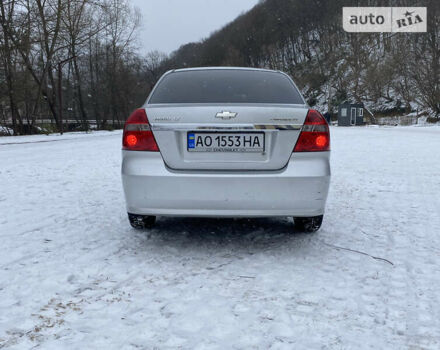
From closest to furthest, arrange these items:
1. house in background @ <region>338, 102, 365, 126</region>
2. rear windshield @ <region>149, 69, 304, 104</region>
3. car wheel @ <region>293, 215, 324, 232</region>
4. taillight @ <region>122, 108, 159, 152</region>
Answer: taillight @ <region>122, 108, 159, 152</region>, rear windshield @ <region>149, 69, 304, 104</region>, car wheel @ <region>293, 215, 324, 232</region>, house in background @ <region>338, 102, 365, 126</region>

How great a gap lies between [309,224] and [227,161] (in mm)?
1163

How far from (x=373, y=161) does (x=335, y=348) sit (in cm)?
822

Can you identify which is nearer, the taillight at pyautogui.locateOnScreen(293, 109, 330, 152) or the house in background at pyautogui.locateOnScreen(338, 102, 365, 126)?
the taillight at pyautogui.locateOnScreen(293, 109, 330, 152)

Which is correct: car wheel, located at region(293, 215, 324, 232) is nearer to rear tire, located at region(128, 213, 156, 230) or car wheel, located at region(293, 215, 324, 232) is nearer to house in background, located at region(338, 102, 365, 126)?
rear tire, located at region(128, 213, 156, 230)

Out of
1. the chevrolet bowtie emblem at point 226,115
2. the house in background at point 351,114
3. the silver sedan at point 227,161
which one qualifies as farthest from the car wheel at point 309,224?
the house in background at point 351,114

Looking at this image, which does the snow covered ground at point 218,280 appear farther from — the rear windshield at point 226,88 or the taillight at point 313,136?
the rear windshield at point 226,88

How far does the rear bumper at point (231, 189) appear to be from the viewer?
9.52 feet

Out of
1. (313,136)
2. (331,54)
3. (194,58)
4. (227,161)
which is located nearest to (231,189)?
(227,161)

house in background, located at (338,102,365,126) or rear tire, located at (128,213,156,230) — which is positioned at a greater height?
house in background, located at (338,102,365,126)

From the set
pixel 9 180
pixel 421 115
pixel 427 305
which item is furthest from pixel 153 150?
pixel 421 115

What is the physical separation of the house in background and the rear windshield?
1891 inches

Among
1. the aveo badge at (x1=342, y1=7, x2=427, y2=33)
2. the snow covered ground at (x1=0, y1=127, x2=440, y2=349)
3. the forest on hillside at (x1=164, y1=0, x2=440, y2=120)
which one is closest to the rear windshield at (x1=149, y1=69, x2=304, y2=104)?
the snow covered ground at (x1=0, y1=127, x2=440, y2=349)

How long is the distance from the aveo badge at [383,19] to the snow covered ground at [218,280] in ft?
202

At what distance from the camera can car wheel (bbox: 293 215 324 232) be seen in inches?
140
